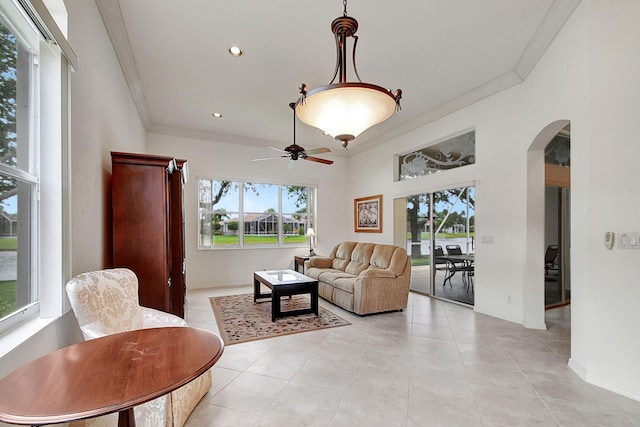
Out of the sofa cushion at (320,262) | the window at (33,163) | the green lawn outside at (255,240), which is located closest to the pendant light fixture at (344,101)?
the window at (33,163)

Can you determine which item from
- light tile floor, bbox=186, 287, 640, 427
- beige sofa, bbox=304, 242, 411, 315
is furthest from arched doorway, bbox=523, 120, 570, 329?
beige sofa, bbox=304, 242, 411, 315

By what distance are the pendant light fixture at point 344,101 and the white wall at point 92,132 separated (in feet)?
5.29

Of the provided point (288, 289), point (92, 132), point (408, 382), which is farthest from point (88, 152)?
point (408, 382)

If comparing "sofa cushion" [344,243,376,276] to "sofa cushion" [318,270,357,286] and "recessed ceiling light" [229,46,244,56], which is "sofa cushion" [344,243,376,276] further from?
"recessed ceiling light" [229,46,244,56]

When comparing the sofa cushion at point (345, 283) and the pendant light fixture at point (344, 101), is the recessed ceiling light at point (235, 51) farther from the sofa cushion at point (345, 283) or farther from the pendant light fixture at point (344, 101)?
the sofa cushion at point (345, 283)

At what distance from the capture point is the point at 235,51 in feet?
11.2

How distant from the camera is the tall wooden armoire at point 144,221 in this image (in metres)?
2.70

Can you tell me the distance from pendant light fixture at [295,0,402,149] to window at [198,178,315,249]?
4.74 meters

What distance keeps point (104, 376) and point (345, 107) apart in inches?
73.4

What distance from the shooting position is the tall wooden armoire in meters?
2.70

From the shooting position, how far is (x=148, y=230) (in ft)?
9.05

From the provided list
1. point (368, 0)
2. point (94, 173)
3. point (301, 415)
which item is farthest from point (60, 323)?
point (368, 0)

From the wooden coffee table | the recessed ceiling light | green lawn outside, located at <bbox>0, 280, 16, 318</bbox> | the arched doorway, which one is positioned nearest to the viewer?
green lawn outside, located at <bbox>0, 280, 16, 318</bbox>

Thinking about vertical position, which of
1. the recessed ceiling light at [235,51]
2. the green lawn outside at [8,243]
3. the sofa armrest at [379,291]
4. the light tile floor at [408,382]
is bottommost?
the light tile floor at [408,382]
